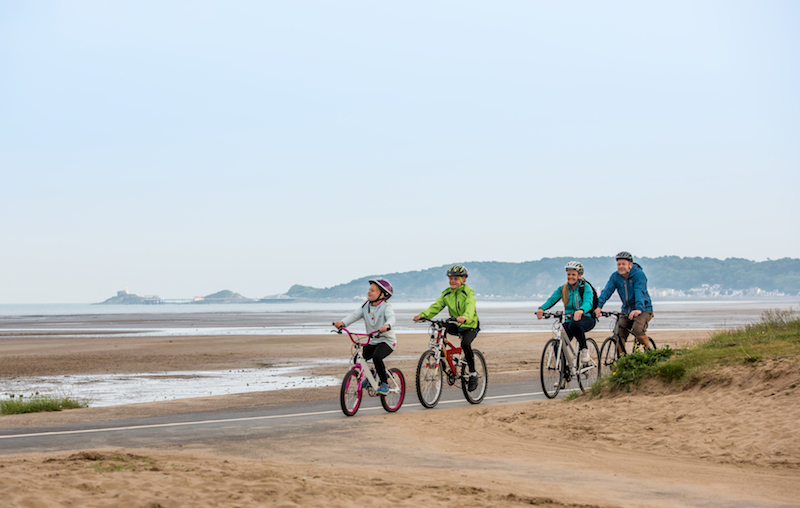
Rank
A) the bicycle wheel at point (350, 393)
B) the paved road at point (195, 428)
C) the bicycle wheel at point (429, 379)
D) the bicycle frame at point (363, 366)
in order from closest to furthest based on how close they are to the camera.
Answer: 1. the paved road at point (195, 428)
2. the bicycle wheel at point (350, 393)
3. the bicycle frame at point (363, 366)
4. the bicycle wheel at point (429, 379)

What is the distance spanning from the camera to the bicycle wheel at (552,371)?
12.4 m

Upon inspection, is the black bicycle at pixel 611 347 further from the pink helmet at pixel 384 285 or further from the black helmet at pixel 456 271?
the pink helmet at pixel 384 285

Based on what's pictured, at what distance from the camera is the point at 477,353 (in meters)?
12.4

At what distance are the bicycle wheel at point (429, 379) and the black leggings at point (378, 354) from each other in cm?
61

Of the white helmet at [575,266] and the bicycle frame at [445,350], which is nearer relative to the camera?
the bicycle frame at [445,350]

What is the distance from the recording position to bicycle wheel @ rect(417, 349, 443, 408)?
11508 millimetres

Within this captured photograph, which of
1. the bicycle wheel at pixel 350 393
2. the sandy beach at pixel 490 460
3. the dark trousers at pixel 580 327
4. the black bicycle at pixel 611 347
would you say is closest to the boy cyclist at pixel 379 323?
the bicycle wheel at pixel 350 393

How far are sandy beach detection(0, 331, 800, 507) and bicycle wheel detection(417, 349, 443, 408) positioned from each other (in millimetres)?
506

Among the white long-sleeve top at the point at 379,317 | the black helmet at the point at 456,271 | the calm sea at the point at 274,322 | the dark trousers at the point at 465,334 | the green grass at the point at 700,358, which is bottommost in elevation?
the calm sea at the point at 274,322

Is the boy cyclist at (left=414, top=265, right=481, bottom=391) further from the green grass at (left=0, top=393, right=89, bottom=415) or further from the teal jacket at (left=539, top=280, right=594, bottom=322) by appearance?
the green grass at (left=0, top=393, right=89, bottom=415)

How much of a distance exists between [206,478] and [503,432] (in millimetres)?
4425

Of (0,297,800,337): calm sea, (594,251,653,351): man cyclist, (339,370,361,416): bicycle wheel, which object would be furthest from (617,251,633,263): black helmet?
(0,297,800,337): calm sea

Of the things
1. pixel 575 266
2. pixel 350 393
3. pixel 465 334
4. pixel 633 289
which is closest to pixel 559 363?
pixel 575 266

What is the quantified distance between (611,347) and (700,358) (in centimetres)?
322
